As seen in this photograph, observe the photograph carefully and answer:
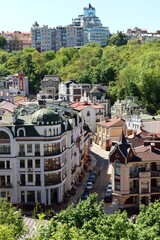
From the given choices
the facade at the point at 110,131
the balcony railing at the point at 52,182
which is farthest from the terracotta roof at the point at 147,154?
the facade at the point at 110,131

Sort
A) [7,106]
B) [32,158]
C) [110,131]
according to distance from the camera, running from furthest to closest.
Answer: [110,131], [7,106], [32,158]

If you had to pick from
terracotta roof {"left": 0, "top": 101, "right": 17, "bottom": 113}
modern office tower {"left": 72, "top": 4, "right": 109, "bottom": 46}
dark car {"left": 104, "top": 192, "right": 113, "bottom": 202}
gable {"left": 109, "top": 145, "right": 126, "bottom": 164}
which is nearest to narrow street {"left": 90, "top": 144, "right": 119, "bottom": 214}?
dark car {"left": 104, "top": 192, "right": 113, "bottom": 202}

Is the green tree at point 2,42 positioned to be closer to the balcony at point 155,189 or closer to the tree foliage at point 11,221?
the balcony at point 155,189

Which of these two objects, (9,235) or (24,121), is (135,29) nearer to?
(24,121)

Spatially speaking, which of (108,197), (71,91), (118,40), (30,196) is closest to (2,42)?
(118,40)

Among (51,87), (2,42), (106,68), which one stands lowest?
(51,87)

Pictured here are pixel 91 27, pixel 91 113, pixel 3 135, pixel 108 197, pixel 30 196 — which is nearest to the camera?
Result: pixel 108 197

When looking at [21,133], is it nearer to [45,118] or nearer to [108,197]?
[45,118]
